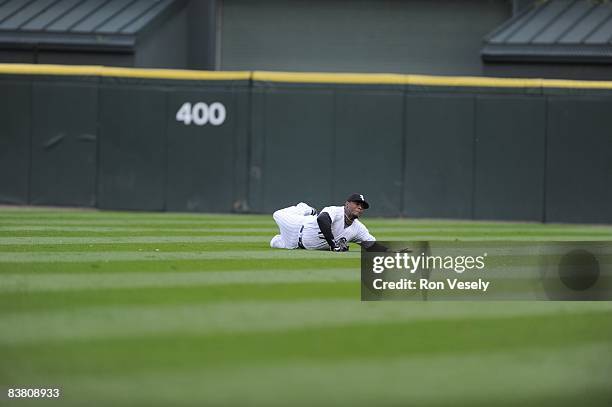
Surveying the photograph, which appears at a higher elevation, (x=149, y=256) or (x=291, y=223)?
(x=291, y=223)

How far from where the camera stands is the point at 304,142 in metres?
21.6

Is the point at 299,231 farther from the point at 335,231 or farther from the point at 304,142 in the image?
the point at 304,142

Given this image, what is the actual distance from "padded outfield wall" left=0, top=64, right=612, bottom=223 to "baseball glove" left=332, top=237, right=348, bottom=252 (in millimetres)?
8622

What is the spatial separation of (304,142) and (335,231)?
9.27 meters

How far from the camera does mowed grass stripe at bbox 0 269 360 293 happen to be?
9126 millimetres

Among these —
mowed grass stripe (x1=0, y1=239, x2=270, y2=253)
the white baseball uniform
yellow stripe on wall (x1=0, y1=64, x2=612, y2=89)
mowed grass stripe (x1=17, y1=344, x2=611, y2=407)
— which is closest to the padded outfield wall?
yellow stripe on wall (x1=0, y1=64, x2=612, y2=89)

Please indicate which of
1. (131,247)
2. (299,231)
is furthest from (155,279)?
(299,231)

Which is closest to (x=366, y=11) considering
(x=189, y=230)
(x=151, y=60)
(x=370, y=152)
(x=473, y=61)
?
(x=473, y=61)

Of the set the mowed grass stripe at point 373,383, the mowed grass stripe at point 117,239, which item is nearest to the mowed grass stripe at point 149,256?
the mowed grass stripe at point 117,239

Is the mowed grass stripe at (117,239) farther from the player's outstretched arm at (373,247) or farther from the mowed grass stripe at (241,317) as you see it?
the mowed grass stripe at (241,317)

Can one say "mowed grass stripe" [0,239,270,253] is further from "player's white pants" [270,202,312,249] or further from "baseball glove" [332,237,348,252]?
"baseball glove" [332,237,348,252]

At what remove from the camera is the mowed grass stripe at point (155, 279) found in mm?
9126

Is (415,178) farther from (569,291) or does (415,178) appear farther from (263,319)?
(263,319)

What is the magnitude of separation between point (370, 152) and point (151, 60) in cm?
665
